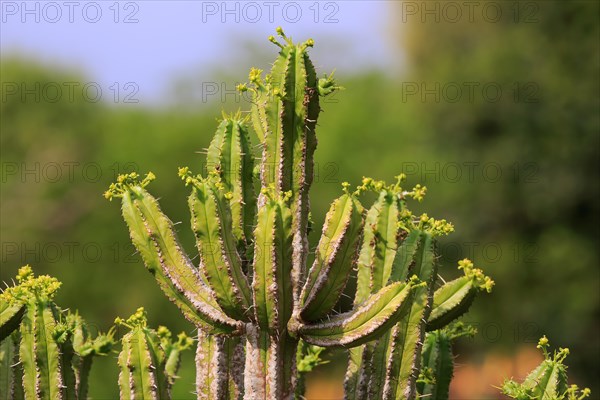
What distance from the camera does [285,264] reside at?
5246 mm

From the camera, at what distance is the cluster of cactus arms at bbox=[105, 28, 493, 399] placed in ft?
17.3

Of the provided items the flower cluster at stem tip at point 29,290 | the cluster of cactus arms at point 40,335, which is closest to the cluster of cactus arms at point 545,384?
the cluster of cactus arms at point 40,335

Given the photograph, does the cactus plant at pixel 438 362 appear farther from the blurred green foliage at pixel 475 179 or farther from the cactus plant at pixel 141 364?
the blurred green foliage at pixel 475 179

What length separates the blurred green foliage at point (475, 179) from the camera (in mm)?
29312

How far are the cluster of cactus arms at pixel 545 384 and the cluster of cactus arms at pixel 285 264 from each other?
54 centimetres

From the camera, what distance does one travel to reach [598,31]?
30203 mm

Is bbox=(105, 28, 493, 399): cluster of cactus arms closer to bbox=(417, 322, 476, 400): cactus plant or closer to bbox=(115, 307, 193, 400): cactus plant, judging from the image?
bbox=(115, 307, 193, 400): cactus plant

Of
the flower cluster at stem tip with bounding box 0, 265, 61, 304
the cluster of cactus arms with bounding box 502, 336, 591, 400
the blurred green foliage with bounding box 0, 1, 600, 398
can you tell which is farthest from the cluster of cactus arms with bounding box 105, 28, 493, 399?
the blurred green foliage with bounding box 0, 1, 600, 398

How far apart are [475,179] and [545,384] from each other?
26.3 m

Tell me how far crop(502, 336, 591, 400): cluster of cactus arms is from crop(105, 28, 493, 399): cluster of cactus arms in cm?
54

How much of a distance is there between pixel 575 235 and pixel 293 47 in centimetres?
2568

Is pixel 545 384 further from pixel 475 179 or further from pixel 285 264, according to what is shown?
pixel 475 179

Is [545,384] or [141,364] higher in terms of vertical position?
[141,364]

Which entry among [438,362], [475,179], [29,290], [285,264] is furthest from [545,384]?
[475,179]
